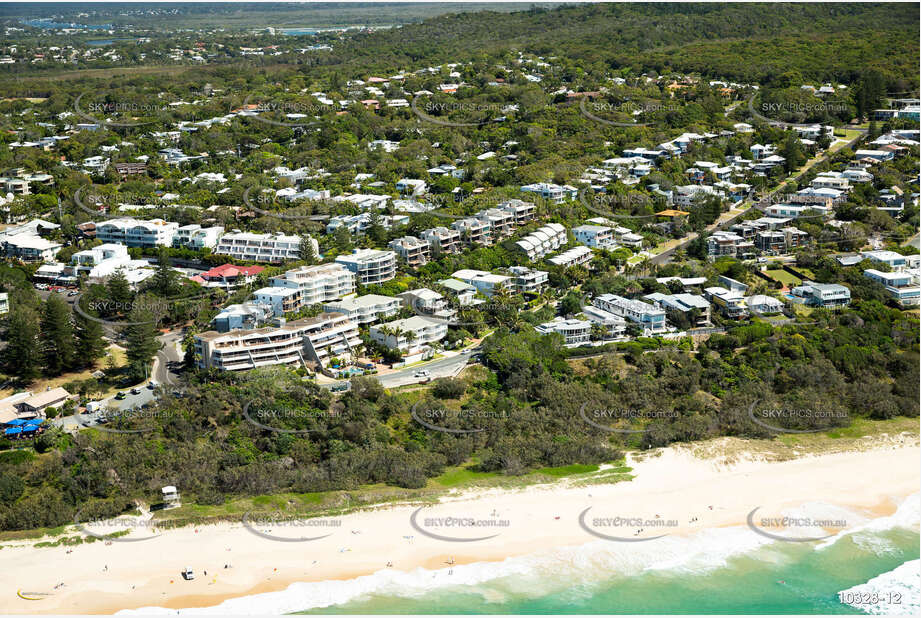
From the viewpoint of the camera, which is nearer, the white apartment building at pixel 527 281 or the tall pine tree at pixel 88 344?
the tall pine tree at pixel 88 344

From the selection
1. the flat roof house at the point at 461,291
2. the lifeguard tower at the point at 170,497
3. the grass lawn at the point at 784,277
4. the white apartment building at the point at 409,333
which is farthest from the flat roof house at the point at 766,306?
the lifeguard tower at the point at 170,497

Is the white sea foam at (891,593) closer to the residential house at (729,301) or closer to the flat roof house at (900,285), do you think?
the residential house at (729,301)

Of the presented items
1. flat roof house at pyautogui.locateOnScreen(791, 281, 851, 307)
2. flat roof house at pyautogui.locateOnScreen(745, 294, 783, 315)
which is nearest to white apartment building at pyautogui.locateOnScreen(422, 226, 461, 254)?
flat roof house at pyautogui.locateOnScreen(745, 294, 783, 315)

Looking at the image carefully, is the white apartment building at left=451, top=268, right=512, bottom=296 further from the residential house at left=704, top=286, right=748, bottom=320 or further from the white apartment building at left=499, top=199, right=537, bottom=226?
the white apartment building at left=499, top=199, right=537, bottom=226

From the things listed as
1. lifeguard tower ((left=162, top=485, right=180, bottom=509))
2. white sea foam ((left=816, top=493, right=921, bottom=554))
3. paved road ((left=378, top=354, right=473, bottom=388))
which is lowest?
white sea foam ((left=816, top=493, right=921, bottom=554))

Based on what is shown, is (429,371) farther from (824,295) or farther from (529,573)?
(824,295)

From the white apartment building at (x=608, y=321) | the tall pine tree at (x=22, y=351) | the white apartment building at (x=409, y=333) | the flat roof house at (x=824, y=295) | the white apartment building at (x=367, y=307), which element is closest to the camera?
the tall pine tree at (x=22, y=351)
